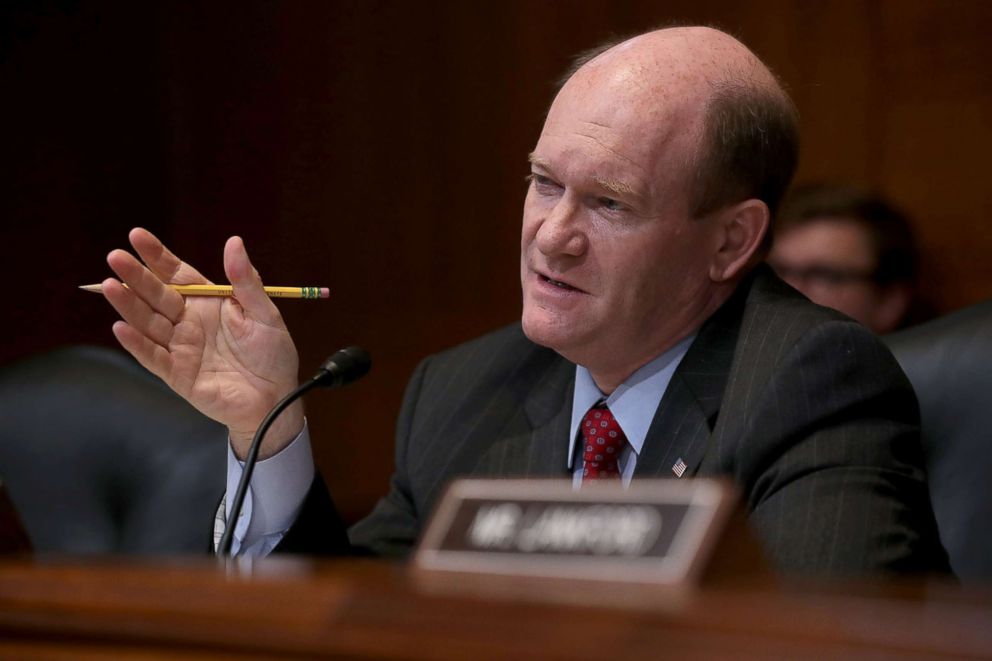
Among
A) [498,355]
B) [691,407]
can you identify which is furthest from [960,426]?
[498,355]

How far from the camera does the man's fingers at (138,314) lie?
73.7 inches

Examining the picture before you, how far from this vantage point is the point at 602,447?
78.2 inches

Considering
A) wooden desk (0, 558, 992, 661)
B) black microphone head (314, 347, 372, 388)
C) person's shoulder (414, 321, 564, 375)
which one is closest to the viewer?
wooden desk (0, 558, 992, 661)

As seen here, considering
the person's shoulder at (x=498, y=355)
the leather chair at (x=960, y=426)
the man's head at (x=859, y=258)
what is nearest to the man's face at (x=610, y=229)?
the person's shoulder at (x=498, y=355)

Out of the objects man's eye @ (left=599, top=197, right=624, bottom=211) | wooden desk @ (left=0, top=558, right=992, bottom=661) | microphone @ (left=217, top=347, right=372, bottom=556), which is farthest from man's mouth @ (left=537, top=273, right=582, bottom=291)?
wooden desk @ (left=0, top=558, right=992, bottom=661)

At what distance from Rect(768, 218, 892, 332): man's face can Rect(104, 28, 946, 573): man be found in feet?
2.46

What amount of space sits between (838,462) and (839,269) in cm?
125

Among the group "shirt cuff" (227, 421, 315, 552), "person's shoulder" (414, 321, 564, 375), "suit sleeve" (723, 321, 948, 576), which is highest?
"suit sleeve" (723, 321, 948, 576)

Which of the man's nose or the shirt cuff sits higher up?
the man's nose

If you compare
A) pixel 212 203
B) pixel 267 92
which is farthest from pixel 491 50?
pixel 212 203

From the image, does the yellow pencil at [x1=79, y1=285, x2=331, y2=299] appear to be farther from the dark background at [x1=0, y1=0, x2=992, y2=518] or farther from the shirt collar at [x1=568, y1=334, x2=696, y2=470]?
the dark background at [x1=0, y1=0, x2=992, y2=518]

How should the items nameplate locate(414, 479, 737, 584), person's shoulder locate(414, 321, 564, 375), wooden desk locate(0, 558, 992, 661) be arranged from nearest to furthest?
wooden desk locate(0, 558, 992, 661), nameplate locate(414, 479, 737, 584), person's shoulder locate(414, 321, 564, 375)

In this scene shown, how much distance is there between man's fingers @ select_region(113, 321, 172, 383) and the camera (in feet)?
6.29

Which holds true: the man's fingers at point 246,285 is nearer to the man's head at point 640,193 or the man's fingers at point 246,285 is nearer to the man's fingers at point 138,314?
the man's fingers at point 138,314
